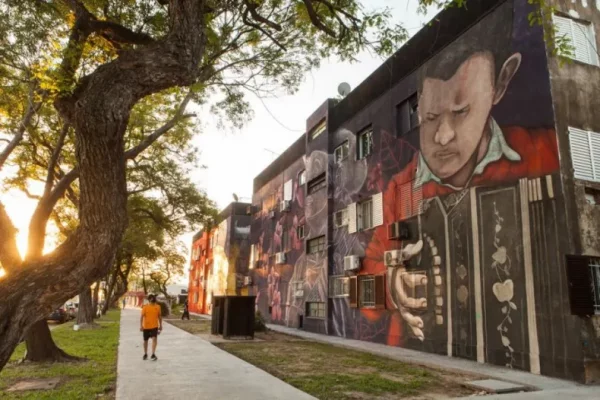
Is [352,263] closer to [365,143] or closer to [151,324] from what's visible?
[365,143]

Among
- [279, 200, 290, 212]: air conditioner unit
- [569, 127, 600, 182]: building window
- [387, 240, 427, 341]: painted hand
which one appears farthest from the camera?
[279, 200, 290, 212]: air conditioner unit

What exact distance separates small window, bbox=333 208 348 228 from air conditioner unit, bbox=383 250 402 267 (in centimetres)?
418

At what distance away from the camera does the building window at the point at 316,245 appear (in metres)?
21.1

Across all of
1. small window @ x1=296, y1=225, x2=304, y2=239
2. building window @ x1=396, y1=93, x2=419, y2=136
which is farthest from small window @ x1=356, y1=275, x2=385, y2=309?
small window @ x1=296, y1=225, x2=304, y2=239

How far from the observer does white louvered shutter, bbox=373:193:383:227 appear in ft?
52.2

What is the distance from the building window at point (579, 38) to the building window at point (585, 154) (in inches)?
79.2

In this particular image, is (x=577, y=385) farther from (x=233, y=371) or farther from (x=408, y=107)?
(x=408, y=107)

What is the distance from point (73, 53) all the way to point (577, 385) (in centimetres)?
990

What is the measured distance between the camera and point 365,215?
1742 centimetres

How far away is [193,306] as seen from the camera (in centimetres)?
5128

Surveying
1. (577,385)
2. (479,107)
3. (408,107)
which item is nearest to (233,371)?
(577,385)

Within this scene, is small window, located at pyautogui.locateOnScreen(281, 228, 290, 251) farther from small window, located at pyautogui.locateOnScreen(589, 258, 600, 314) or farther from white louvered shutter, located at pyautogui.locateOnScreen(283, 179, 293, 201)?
small window, located at pyautogui.locateOnScreen(589, 258, 600, 314)

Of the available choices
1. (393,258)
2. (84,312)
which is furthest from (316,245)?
(84,312)

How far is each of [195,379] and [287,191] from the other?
61.6ft
